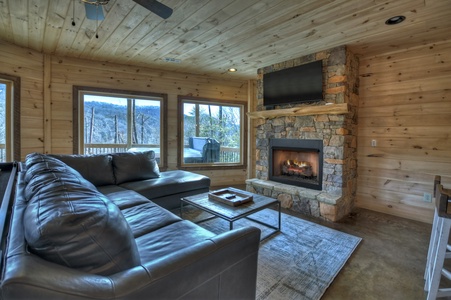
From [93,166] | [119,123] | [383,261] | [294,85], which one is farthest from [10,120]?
[383,261]

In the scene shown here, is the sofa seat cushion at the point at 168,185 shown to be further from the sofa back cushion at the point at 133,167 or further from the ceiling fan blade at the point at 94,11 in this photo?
the ceiling fan blade at the point at 94,11

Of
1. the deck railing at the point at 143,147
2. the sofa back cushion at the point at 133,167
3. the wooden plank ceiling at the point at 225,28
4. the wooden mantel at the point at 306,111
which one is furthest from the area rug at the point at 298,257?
the wooden plank ceiling at the point at 225,28

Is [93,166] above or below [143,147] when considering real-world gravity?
below

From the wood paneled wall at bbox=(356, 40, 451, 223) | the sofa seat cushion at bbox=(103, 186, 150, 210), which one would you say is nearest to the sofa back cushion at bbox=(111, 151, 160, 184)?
the sofa seat cushion at bbox=(103, 186, 150, 210)

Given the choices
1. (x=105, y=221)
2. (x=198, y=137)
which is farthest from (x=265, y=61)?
(x=105, y=221)

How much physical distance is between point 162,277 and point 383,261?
7.39ft

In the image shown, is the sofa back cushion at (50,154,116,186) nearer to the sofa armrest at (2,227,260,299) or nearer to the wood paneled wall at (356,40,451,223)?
the sofa armrest at (2,227,260,299)

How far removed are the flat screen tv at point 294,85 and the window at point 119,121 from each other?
7.08 ft

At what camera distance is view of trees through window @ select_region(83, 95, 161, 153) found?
4.25 metres

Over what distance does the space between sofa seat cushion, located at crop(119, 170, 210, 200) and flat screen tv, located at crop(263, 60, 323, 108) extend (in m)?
1.90

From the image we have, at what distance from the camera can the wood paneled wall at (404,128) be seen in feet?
9.97

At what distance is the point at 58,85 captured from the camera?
12.8 ft

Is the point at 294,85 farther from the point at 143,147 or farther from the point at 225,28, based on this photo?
the point at 143,147

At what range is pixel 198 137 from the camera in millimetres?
5211
